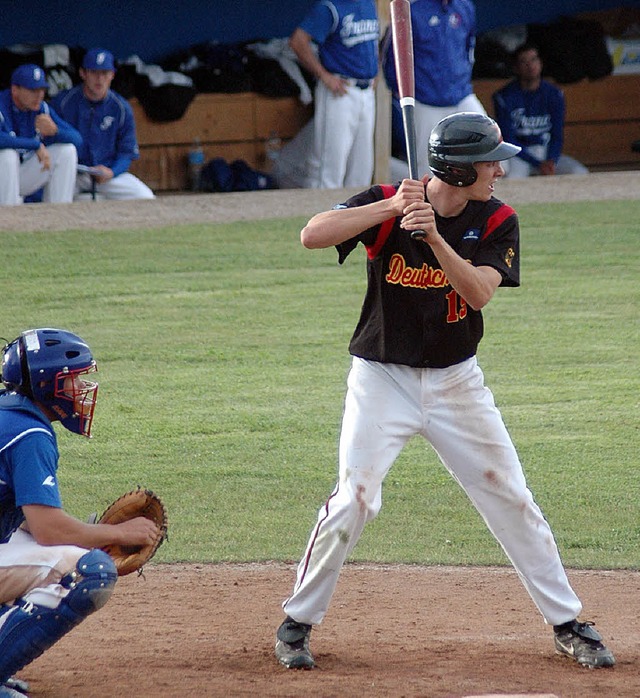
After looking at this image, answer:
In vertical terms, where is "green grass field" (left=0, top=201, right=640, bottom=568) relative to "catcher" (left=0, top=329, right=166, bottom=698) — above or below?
below

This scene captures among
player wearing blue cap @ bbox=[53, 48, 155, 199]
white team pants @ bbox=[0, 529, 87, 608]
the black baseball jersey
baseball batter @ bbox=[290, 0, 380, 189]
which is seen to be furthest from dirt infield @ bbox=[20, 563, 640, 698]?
baseball batter @ bbox=[290, 0, 380, 189]

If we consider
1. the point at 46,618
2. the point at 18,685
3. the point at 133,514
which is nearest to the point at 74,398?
the point at 133,514

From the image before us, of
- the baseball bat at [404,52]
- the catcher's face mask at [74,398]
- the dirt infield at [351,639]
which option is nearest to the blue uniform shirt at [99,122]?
the dirt infield at [351,639]

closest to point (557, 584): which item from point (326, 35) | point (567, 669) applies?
point (567, 669)

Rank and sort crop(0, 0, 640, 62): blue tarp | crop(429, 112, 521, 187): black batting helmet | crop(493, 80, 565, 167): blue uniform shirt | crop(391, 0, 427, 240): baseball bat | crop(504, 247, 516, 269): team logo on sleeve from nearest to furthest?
1. crop(429, 112, 521, 187): black batting helmet
2. crop(504, 247, 516, 269): team logo on sleeve
3. crop(391, 0, 427, 240): baseball bat
4. crop(493, 80, 565, 167): blue uniform shirt
5. crop(0, 0, 640, 62): blue tarp

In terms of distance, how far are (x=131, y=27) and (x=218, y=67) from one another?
1050 millimetres

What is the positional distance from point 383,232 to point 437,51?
23.8 feet

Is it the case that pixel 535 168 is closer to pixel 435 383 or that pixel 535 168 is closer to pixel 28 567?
pixel 435 383

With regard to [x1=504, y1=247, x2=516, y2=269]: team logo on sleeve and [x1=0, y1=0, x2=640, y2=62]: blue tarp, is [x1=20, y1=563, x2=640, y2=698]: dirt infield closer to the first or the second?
[x1=504, y1=247, x2=516, y2=269]: team logo on sleeve

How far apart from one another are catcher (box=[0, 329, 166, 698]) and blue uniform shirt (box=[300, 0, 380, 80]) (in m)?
7.52

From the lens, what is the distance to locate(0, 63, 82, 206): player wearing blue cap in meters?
9.58

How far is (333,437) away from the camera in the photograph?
259 inches

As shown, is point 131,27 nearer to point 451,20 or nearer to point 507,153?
point 451,20

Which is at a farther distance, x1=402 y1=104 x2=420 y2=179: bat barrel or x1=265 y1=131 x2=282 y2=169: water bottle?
x1=265 y1=131 x2=282 y2=169: water bottle
